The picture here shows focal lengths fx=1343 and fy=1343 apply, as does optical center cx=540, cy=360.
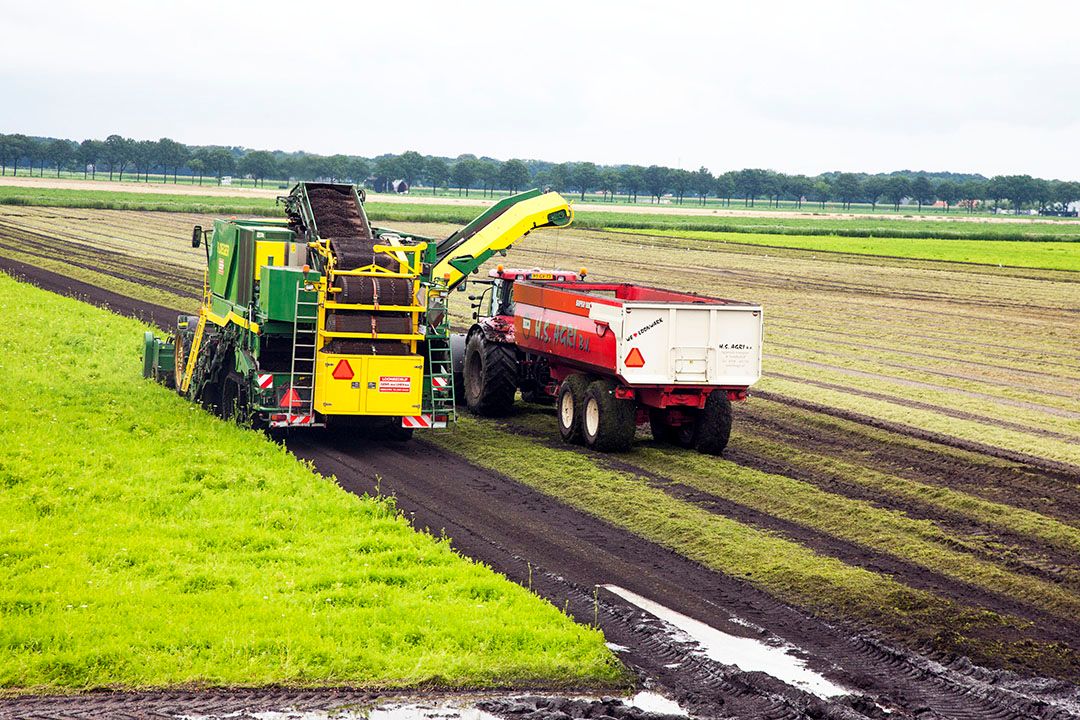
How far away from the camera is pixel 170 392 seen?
2339cm

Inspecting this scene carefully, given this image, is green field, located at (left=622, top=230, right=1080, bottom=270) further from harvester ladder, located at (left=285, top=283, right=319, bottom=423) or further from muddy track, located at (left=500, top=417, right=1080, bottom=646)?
harvester ladder, located at (left=285, top=283, right=319, bottom=423)

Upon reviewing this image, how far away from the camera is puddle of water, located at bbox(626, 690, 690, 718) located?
979cm

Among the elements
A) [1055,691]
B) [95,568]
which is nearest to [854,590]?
[1055,691]

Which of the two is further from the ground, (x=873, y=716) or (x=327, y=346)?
(x=327, y=346)

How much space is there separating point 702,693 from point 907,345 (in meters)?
25.0

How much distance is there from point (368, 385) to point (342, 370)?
16.9 inches

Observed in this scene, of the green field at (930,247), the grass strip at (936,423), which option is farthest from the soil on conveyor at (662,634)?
the green field at (930,247)

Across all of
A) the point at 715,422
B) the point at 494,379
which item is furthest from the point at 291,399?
the point at 715,422

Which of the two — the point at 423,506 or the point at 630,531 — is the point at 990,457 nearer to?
the point at 630,531

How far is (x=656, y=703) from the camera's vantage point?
995cm

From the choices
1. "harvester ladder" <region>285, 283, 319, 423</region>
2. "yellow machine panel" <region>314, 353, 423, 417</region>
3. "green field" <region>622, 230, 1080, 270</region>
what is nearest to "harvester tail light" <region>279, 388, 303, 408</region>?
"harvester ladder" <region>285, 283, 319, 423</region>

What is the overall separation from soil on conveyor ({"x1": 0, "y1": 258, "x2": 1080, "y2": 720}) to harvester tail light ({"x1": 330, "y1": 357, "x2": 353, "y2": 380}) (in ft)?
5.68

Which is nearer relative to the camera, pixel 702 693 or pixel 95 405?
pixel 702 693

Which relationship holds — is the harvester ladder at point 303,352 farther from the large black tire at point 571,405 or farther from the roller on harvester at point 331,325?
the large black tire at point 571,405
